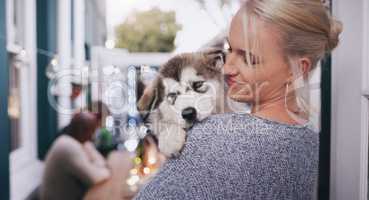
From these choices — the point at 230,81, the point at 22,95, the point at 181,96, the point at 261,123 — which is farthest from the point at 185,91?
the point at 22,95

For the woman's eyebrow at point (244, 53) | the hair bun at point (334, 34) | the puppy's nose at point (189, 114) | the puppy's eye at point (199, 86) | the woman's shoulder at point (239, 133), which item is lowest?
the woman's shoulder at point (239, 133)

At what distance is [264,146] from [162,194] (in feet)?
1.19

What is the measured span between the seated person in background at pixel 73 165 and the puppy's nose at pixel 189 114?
31 cm

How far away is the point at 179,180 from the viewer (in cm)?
129

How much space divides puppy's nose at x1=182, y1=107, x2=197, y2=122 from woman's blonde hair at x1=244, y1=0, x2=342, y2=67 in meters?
0.36

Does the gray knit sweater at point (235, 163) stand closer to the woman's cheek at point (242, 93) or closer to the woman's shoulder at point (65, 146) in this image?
the woman's cheek at point (242, 93)

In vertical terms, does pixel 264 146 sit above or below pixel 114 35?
below

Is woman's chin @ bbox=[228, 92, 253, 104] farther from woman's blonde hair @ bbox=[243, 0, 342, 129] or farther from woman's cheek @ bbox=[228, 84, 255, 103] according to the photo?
woman's blonde hair @ bbox=[243, 0, 342, 129]

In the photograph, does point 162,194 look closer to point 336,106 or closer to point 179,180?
point 179,180

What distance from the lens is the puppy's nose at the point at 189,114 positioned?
1314mm

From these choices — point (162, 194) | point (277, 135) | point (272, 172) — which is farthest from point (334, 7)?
point (162, 194)

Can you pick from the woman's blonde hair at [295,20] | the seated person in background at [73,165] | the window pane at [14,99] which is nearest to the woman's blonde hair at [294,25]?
the woman's blonde hair at [295,20]

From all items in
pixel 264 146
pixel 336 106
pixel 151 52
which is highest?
pixel 151 52

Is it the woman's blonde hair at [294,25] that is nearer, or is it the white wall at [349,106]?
the woman's blonde hair at [294,25]
